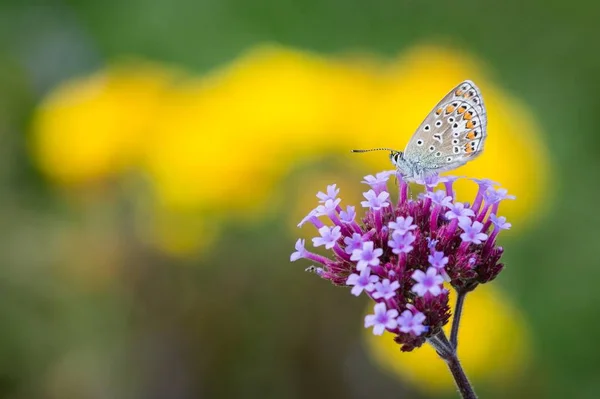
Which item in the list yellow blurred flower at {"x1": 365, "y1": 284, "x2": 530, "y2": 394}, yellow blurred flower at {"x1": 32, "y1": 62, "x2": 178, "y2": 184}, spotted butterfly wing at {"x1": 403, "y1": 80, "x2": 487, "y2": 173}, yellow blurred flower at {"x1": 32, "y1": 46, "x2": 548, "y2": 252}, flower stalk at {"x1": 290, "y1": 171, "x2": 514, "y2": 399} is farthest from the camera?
yellow blurred flower at {"x1": 32, "y1": 62, "x2": 178, "y2": 184}

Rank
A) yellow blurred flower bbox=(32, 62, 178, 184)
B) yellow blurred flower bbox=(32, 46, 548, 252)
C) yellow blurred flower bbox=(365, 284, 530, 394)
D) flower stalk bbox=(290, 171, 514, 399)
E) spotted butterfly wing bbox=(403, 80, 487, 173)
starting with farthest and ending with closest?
yellow blurred flower bbox=(32, 62, 178, 184) < yellow blurred flower bbox=(32, 46, 548, 252) < yellow blurred flower bbox=(365, 284, 530, 394) < spotted butterfly wing bbox=(403, 80, 487, 173) < flower stalk bbox=(290, 171, 514, 399)

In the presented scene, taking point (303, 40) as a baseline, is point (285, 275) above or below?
below

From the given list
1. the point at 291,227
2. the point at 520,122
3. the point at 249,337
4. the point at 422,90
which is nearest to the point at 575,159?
the point at 520,122

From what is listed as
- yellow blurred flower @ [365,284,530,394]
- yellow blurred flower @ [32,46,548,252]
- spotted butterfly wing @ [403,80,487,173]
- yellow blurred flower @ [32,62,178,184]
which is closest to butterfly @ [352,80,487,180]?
spotted butterfly wing @ [403,80,487,173]

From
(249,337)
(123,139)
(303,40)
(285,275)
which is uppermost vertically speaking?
(303,40)

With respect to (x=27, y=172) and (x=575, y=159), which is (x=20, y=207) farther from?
(x=575, y=159)

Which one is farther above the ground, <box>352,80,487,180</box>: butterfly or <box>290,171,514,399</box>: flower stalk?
<box>352,80,487,180</box>: butterfly

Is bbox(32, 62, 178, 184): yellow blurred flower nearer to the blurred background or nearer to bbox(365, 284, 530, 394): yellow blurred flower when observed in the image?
the blurred background

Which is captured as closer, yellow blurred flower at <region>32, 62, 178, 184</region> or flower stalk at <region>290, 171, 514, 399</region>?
flower stalk at <region>290, 171, 514, 399</region>
